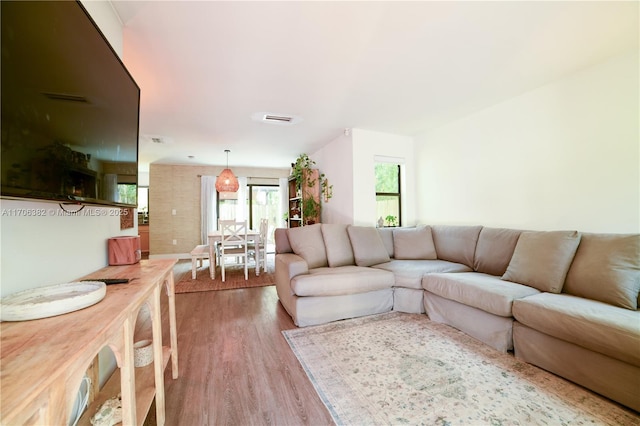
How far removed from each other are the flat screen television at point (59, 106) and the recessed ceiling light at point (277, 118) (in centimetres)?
209

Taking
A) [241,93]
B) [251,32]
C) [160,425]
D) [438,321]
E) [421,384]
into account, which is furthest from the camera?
[241,93]

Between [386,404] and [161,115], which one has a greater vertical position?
[161,115]

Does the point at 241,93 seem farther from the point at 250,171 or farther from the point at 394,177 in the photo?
the point at 250,171

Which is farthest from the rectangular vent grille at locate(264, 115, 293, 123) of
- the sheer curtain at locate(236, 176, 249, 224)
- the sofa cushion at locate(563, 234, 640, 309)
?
the sheer curtain at locate(236, 176, 249, 224)

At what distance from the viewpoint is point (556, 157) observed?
2568 millimetres

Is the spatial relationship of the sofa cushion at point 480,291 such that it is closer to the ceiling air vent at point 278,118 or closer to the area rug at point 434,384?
the area rug at point 434,384

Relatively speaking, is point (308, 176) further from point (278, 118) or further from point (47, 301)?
point (47, 301)

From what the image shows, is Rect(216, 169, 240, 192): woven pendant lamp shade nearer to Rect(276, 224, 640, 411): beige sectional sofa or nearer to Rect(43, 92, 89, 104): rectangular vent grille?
Rect(276, 224, 640, 411): beige sectional sofa

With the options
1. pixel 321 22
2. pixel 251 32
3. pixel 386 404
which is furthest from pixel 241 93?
pixel 386 404

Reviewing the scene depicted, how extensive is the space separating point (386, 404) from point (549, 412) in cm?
88

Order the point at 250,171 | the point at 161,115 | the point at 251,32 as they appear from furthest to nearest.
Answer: the point at 250,171 < the point at 161,115 < the point at 251,32

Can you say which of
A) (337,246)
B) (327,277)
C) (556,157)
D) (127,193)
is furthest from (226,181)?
(556,157)

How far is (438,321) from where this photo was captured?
2564 millimetres

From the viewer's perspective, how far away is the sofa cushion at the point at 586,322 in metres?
1.38
